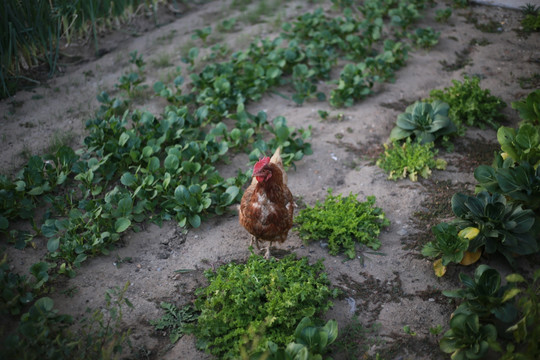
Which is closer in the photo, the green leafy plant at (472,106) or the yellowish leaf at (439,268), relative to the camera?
the yellowish leaf at (439,268)

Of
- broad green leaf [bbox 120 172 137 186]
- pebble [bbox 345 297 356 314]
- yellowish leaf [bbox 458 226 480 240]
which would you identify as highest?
broad green leaf [bbox 120 172 137 186]

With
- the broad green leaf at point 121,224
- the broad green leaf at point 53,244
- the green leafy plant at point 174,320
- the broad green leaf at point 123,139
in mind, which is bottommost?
the green leafy plant at point 174,320

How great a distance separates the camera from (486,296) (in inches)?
124

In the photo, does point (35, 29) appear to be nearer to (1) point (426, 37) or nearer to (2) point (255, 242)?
(2) point (255, 242)

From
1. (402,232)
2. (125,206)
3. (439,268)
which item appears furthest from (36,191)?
(439,268)

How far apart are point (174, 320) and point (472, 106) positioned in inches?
176

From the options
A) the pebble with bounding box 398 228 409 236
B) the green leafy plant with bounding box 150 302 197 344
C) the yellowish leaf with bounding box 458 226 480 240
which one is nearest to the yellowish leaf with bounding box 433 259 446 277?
the yellowish leaf with bounding box 458 226 480 240

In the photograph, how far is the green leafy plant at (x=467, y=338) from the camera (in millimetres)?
2934

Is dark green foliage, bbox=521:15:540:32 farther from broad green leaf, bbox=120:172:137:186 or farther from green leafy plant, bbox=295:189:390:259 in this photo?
broad green leaf, bbox=120:172:137:186

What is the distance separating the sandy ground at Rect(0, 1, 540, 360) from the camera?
11.3 ft

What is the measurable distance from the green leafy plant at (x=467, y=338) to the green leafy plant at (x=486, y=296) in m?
0.13

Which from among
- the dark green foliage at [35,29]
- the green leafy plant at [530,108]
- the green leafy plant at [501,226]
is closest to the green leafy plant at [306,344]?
the green leafy plant at [501,226]

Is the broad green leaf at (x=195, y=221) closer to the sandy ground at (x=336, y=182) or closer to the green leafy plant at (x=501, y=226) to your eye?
the sandy ground at (x=336, y=182)

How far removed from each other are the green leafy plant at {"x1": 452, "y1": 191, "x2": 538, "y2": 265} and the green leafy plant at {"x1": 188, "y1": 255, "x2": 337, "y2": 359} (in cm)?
145
